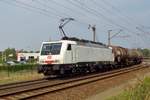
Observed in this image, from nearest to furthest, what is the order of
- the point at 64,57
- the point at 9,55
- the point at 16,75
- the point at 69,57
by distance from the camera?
the point at 64,57, the point at 69,57, the point at 16,75, the point at 9,55

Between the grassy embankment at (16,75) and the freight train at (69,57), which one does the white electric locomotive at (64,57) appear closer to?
the freight train at (69,57)

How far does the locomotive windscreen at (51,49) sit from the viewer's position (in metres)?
28.2

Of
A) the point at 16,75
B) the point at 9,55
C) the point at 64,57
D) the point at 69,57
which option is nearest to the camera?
the point at 64,57

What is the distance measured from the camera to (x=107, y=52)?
134 feet

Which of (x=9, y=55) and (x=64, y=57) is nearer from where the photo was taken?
(x=64, y=57)

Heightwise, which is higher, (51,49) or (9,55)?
(9,55)

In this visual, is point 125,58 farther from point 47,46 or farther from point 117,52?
point 47,46

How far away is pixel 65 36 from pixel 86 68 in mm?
4960

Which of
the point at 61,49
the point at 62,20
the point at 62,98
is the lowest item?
the point at 62,98

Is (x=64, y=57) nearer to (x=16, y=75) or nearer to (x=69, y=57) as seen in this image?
(x=69, y=57)

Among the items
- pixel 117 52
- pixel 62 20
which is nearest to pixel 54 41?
pixel 62 20

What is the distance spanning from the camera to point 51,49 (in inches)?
1127

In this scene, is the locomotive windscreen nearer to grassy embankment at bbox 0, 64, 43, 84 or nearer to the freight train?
the freight train

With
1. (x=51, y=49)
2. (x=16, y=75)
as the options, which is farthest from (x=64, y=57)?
(x=16, y=75)
